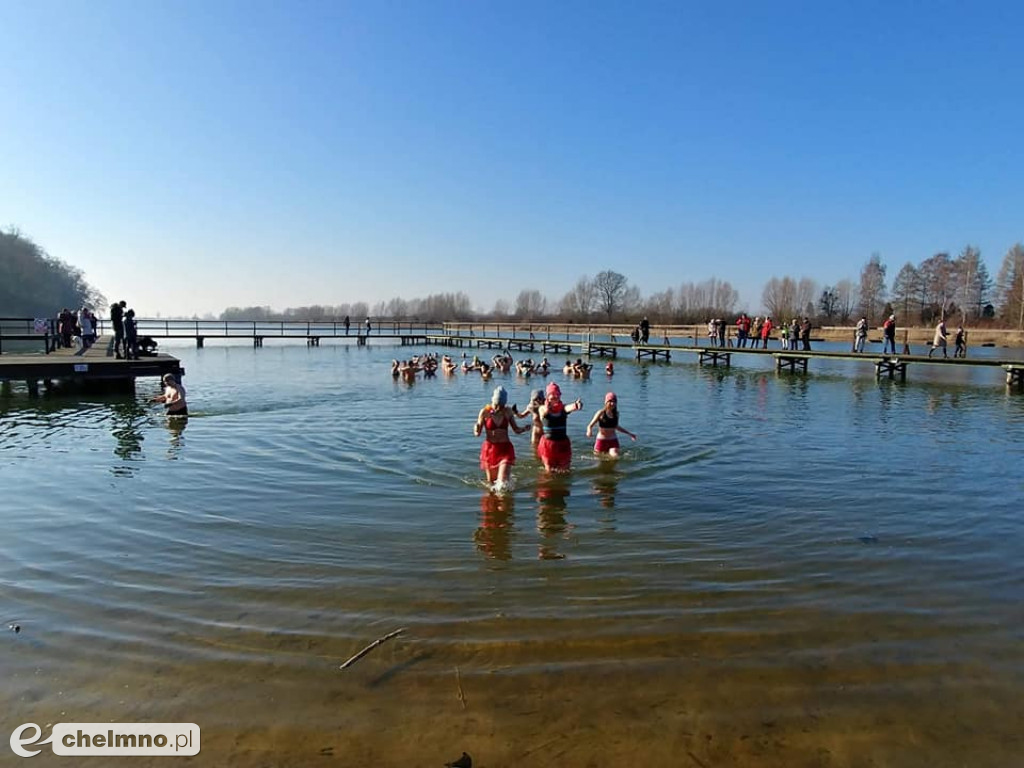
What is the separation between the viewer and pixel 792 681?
15.0 feet

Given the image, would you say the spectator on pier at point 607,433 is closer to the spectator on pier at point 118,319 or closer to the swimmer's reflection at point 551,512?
the swimmer's reflection at point 551,512

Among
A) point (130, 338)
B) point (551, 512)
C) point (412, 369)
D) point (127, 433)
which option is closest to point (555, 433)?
point (551, 512)

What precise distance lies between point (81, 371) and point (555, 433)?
17.5 metres

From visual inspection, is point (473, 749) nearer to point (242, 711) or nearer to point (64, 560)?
point (242, 711)

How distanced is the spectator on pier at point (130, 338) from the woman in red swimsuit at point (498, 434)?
18582mm

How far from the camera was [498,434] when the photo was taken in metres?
10.0

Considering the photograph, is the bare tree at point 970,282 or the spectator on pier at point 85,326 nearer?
the spectator on pier at point 85,326

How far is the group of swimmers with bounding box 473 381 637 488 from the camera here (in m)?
9.95

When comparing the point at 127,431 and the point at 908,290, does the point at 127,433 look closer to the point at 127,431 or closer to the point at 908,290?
the point at 127,431

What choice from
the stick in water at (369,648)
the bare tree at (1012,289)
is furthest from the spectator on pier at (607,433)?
the bare tree at (1012,289)

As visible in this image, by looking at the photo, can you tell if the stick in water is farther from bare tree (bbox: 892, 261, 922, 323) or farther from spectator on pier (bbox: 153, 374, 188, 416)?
bare tree (bbox: 892, 261, 922, 323)

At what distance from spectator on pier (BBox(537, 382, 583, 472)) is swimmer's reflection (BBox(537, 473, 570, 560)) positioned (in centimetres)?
23

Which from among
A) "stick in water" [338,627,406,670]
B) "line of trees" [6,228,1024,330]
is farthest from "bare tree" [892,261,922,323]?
"stick in water" [338,627,406,670]

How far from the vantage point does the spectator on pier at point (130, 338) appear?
76.3 feet
